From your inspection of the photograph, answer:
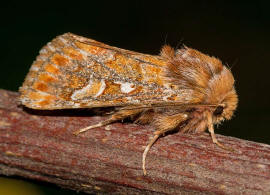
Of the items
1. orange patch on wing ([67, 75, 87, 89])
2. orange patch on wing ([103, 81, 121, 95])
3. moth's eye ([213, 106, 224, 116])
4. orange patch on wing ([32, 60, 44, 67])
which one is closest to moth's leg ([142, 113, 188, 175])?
moth's eye ([213, 106, 224, 116])

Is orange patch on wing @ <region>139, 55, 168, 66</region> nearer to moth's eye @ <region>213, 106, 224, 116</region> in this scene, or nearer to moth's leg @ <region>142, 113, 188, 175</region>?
moth's leg @ <region>142, 113, 188, 175</region>

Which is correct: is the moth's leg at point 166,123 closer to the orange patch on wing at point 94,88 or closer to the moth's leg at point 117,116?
the moth's leg at point 117,116

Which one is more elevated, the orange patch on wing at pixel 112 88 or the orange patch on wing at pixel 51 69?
the orange patch on wing at pixel 51 69

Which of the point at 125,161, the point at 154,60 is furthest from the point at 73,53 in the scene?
the point at 125,161

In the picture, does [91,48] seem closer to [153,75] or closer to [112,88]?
[112,88]

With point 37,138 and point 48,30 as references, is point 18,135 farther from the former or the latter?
point 48,30

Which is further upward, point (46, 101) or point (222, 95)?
point (222, 95)

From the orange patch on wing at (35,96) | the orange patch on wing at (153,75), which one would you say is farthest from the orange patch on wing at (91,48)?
the orange patch on wing at (35,96)
